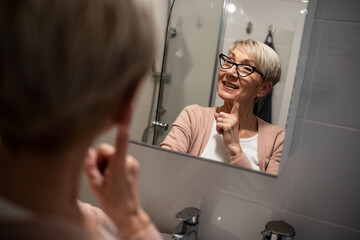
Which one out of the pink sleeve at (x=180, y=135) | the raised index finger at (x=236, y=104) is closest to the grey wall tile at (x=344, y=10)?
the raised index finger at (x=236, y=104)

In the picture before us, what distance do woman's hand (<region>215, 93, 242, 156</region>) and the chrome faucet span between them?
170 mm

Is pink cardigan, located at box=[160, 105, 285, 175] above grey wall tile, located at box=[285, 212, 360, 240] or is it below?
above

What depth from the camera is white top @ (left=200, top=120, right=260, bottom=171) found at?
2.41 ft

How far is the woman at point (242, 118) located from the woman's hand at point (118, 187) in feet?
1.11

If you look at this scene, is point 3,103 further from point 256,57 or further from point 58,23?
point 256,57

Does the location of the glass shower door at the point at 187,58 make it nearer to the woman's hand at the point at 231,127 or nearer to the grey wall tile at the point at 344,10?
the woman's hand at the point at 231,127

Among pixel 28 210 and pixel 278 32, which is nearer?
pixel 28 210

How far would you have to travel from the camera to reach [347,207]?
712 mm

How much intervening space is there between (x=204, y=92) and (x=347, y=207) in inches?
16.8

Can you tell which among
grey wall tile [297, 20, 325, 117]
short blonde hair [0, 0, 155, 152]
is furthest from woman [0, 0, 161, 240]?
grey wall tile [297, 20, 325, 117]

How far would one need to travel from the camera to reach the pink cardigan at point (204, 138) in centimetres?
71

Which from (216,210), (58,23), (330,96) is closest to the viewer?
(58,23)

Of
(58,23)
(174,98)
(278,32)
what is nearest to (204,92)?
(174,98)

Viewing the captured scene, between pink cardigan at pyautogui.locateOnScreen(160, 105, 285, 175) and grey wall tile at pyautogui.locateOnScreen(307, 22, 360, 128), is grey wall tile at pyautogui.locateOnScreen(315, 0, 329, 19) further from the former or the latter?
pink cardigan at pyautogui.locateOnScreen(160, 105, 285, 175)
